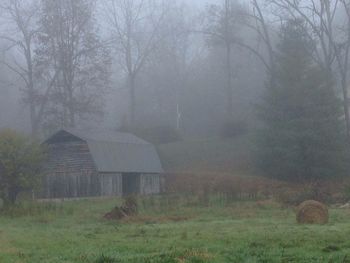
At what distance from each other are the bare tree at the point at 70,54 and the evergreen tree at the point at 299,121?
55.1ft

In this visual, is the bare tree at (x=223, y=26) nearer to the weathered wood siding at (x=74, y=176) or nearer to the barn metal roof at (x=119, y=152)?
the barn metal roof at (x=119, y=152)

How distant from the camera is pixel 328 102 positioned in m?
52.1

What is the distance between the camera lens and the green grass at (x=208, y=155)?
198 feet

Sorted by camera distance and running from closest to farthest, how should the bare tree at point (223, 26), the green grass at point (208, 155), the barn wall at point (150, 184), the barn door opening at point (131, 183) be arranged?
the barn door opening at point (131, 183) → the barn wall at point (150, 184) → the green grass at point (208, 155) → the bare tree at point (223, 26)

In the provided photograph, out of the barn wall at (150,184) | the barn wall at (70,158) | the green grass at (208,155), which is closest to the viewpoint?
the barn wall at (70,158)

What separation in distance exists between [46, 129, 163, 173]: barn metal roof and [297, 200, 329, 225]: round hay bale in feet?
89.8

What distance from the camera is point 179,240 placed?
56.7 ft

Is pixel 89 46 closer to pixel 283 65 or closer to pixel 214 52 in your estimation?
pixel 283 65

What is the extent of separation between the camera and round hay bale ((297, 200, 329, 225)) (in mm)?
21469

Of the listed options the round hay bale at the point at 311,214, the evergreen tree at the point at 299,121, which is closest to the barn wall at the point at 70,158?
the evergreen tree at the point at 299,121

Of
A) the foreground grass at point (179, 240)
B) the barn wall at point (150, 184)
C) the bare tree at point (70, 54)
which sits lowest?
the foreground grass at point (179, 240)

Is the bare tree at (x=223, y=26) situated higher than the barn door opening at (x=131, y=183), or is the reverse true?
the bare tree at (x=223, y=26)

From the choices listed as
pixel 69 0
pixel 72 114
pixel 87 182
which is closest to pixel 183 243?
pixel 87 182

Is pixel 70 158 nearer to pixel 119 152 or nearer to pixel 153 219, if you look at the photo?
pixel 119 152
